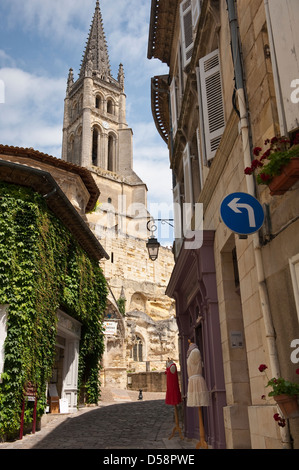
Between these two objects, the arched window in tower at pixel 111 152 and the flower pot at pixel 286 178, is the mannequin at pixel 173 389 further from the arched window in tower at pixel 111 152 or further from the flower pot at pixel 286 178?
the arched window in tower at pixel 111 152

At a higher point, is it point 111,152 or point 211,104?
point 111,152

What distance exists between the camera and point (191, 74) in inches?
355

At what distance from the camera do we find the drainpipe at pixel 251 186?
433 centimetres

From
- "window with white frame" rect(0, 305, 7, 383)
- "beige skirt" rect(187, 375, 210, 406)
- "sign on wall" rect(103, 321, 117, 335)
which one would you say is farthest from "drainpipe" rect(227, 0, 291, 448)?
"sign on wall" rect(103, 321, 117, 335)

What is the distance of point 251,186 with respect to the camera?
514 cm

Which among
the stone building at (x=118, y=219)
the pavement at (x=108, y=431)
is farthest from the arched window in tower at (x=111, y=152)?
the pavement at (x=108, y=431)

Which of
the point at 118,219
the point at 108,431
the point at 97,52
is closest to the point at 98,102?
the point at 97,52

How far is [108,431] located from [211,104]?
25.0ft

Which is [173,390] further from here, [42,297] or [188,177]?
[188,177]

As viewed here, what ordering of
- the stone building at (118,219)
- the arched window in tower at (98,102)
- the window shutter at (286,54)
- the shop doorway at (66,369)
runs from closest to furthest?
the window shutter at (286,54), the shop doorway at (66,369), the stone building at (118,219), the arched window in tower at (98,102)

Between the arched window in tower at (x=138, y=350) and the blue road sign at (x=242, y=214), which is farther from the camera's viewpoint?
the arched window in tower at (x=138, y=350)

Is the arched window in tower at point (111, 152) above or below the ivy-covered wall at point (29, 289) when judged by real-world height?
above

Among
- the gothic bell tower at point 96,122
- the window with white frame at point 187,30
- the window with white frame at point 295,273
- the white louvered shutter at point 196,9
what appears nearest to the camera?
the window with white frame at point 295,273

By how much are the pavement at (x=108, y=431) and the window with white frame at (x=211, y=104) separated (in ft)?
15.7
